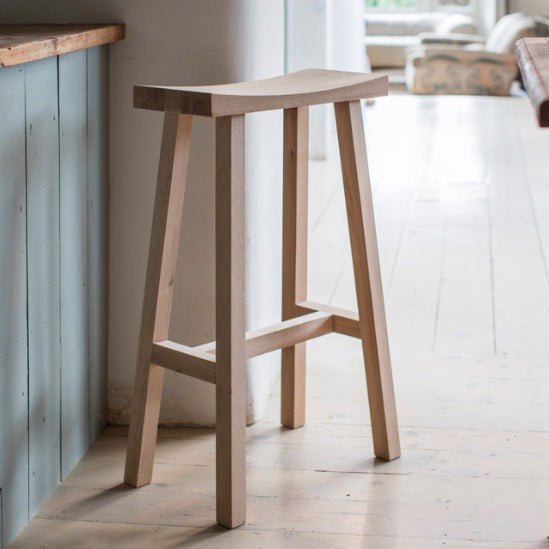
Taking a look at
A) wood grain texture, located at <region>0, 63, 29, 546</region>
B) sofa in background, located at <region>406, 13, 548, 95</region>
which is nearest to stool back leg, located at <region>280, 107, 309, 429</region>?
wood grain texture, located at <region>0, 63, 29, 546</region>

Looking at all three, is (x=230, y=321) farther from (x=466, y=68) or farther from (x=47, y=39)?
(x=466, y=68)

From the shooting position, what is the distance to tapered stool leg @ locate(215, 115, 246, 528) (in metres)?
1.92

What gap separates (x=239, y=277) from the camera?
1972 millimetres

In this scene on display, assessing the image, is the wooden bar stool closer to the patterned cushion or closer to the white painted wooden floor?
the white painted wooden floor

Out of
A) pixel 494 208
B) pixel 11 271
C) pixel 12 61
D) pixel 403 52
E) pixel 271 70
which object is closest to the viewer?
pixel 12 61

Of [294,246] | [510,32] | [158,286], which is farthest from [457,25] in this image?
[158,286]

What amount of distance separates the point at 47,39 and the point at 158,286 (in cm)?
51

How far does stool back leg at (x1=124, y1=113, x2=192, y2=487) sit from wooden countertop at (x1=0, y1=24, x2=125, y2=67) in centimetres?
23

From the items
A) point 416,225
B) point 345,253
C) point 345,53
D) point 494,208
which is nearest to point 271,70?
point 345,253

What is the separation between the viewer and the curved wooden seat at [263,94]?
188cm

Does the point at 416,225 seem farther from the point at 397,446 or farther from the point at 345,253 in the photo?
the point at 397,446

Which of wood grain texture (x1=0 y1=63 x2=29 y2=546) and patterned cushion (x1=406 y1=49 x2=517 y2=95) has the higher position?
patterned cushion (x1=406 y1=49 x2=517 y2=95)

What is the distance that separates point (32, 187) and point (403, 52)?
10.2 m

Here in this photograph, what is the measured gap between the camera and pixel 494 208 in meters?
5.10
